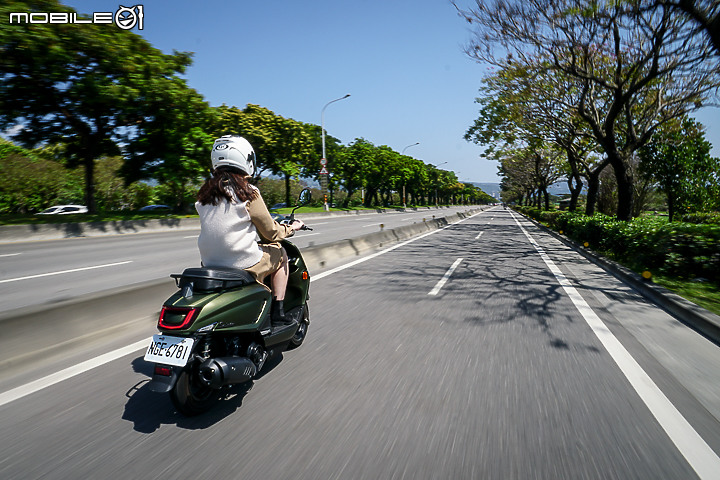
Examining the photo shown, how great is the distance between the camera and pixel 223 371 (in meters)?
2.61

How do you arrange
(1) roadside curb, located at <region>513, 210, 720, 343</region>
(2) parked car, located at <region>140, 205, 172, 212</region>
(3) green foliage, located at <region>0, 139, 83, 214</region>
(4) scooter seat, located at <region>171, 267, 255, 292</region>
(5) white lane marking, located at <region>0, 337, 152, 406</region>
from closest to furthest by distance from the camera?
(4) scooter seat, located at <region>171, 267, 255, 292</region> → (5) white lane marking, located at <region>0, 337, 152, 406</region> → (1) roadside curb, located at <region>513, 210, 720, 343</region> → (3) green foliage, located at <region>0, 139, 83, 214</region> → (2) parked car, located at <region>140, 205, 172, 212</region>

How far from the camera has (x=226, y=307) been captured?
2.80 meters

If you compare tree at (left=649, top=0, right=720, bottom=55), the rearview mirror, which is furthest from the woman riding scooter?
tree at (left=649, top=0, right=720, bottom=55)

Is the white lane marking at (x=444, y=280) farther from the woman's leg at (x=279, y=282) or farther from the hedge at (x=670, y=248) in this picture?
the hedge at (x=670, y=248)

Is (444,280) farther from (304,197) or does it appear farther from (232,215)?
(232,215)

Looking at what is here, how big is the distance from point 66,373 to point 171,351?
1496 millimetres

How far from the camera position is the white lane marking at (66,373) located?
2.99 meters

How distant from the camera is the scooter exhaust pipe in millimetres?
2568

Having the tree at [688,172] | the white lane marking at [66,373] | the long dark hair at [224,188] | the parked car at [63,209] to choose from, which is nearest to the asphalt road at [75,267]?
the white lane marking at [66,373]

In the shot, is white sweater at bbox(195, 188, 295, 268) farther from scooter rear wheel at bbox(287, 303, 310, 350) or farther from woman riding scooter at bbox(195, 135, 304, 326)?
scooter rear wheel at bbox(287, 303, 310, 350)

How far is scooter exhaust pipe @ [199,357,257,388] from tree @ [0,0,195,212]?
18.7m

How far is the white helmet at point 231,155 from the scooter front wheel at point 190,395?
60.1 inches

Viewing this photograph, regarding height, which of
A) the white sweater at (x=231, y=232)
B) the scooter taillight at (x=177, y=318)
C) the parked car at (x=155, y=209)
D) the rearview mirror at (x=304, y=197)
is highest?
the rearview mirror at (x=304, y=197)

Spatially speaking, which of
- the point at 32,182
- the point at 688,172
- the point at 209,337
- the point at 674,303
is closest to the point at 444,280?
the point at 674,303
